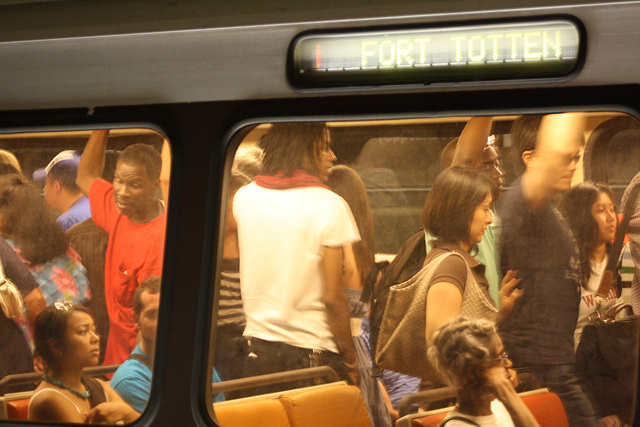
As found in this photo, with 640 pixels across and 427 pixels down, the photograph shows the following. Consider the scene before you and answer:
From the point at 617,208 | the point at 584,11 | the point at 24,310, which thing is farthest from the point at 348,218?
the point at 24,310

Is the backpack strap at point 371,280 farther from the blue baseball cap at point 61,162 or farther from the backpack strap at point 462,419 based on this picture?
the blue baseball cap at point 61,162

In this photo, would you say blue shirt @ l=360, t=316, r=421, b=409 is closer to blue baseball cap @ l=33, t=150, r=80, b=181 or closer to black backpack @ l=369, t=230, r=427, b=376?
black backpack @ l=369, t=230, r=427, b=376

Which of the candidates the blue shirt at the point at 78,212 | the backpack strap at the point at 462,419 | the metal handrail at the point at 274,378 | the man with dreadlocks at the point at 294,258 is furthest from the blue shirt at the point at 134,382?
the backpack strap at the point at 462,419

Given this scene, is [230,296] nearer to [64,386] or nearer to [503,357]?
[64,386]

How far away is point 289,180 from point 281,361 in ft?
1.76

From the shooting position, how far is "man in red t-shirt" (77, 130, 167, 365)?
7.06 feet

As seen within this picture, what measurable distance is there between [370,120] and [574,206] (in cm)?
61

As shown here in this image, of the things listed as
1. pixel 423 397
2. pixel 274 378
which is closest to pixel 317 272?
pixel 274 378

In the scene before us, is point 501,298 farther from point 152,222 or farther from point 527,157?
point 152,222

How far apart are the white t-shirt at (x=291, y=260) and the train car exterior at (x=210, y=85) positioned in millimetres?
124

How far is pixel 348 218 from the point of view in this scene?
200 cm

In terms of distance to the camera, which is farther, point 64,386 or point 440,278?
point 64,386

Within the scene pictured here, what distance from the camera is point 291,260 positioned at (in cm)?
201

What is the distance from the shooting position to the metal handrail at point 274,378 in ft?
6.57
